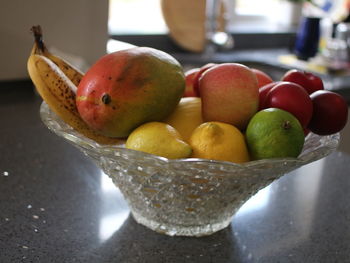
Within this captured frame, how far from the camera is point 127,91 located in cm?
52

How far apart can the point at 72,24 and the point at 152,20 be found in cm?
99

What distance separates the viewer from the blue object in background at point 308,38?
6.52 ft

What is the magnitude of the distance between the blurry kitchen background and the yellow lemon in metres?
0.68

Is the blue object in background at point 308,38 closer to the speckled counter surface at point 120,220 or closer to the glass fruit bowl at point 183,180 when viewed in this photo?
the speckled counter surface at point 120,220

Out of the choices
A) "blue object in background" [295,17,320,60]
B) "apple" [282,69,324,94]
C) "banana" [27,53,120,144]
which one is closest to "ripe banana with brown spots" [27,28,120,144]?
"banana" [27,53,120,144]

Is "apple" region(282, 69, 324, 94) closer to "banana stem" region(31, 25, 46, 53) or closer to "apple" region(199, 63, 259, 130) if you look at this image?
"apple" region(199, 63, 259, 130)

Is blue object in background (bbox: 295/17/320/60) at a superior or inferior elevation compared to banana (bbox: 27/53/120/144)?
inferior

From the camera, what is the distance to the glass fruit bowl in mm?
479

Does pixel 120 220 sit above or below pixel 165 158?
below

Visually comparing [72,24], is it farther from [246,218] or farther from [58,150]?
[246,218]

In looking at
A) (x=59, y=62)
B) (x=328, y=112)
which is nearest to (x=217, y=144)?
→ (x=328, y=112)

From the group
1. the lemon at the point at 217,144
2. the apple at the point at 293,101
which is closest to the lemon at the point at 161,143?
the lemon at the point at 217,144

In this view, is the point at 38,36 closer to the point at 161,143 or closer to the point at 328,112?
the point at 161,143

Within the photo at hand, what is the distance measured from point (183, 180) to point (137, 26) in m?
1.68
